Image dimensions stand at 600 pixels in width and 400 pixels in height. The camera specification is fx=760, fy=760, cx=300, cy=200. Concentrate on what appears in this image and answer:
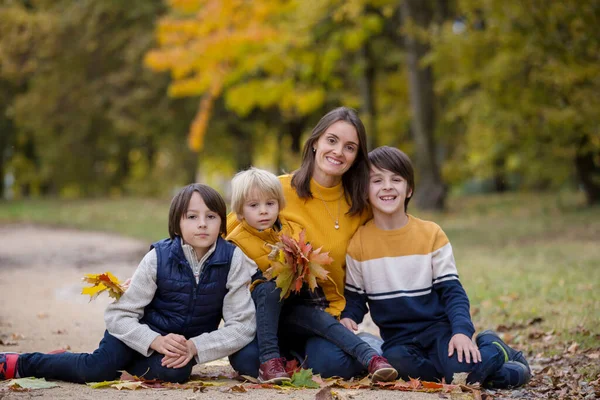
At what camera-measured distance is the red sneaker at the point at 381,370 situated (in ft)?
13.5

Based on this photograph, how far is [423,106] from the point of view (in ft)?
59.1

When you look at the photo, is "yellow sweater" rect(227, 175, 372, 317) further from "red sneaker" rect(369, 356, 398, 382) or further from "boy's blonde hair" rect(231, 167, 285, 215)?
"red sneaker" rect(369, 356, 398, 382)

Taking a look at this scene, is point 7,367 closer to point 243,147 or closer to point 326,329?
point 326,329

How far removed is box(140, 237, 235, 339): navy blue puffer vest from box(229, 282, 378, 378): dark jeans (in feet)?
0.94

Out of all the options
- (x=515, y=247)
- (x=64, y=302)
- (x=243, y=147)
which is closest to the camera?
(x=64, y=302)

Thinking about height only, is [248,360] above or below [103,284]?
below

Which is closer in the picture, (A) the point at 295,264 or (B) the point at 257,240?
(A) the point at 295,264

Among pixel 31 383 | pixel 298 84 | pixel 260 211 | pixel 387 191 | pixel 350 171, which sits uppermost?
pixel 298 84

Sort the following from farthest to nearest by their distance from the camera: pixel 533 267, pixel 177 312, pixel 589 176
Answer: pixel 589 176
pixel 533 267
pixel 177 312

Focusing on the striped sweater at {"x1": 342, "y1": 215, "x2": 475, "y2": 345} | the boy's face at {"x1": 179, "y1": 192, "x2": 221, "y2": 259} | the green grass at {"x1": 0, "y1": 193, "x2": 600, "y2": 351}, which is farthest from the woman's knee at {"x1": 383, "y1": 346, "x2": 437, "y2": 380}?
the green grass at {"x1": 0, "y1": 193, "x2": 600, "y2": 351}

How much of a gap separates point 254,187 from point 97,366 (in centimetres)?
134

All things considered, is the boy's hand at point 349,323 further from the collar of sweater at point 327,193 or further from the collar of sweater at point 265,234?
the collar of sweater at point 327,193

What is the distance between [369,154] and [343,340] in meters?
1.17

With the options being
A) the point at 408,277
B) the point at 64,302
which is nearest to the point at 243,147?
the point at 64,302
